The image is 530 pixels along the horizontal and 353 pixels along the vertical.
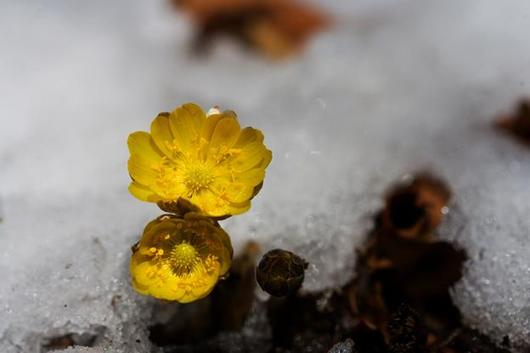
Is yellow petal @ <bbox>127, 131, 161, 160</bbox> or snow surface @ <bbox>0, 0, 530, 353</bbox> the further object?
snow surface @ <bbox>0, 0, 530, 353</bbox>

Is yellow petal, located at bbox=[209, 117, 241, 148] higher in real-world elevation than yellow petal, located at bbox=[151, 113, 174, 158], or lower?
higher

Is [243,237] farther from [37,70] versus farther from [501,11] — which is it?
[501,11]

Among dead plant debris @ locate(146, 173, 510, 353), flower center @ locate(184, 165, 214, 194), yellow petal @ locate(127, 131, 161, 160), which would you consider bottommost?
dead plant debris @ locate(146, 173, 510, 353)

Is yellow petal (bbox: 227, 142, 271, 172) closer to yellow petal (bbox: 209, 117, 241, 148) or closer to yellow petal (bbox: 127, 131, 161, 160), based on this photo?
yellow petal (bbox: 209, 117, 241, 148)

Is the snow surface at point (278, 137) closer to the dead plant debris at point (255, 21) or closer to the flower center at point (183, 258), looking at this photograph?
the dead plant debris at point (255, 21)

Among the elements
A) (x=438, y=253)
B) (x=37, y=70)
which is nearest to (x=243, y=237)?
(x=438, y=253)

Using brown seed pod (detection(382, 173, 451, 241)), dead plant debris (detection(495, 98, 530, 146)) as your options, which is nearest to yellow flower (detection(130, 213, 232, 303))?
brown seed pod (detection(382, 173, 451, 241))
